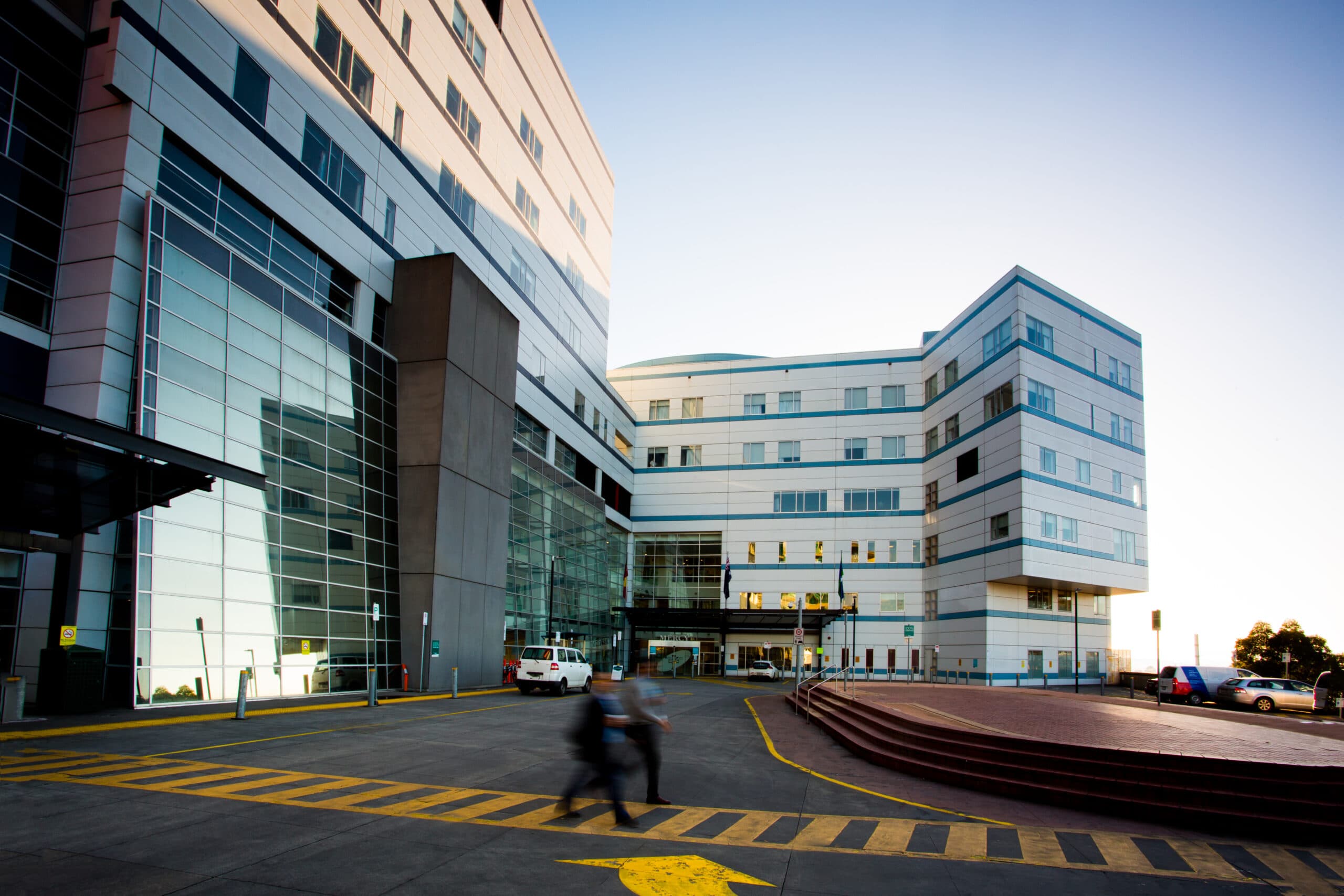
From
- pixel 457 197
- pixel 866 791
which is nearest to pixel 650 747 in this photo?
pixel 866 791

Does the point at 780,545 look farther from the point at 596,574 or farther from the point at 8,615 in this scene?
the point at 8,615

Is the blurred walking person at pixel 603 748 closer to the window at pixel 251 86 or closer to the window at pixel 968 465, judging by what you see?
the window at pixel 251 86

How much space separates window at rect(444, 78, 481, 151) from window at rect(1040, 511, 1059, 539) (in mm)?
36837

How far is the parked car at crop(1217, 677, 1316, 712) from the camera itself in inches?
1185

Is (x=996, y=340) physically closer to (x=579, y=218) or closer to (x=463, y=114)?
(x=579, y=218)

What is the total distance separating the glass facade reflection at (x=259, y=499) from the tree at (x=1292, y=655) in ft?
269

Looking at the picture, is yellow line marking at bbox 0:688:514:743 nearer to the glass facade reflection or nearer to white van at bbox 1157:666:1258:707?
the glass facade reflection

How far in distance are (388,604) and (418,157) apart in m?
19.0

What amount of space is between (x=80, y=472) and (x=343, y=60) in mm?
21087

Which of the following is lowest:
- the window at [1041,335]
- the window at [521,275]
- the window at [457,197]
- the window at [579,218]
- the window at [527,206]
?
the window at [1041,335]

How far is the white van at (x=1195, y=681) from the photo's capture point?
32.0 m

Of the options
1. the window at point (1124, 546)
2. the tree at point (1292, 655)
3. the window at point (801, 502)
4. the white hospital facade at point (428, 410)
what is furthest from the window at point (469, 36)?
the tree at point (1292, 655)

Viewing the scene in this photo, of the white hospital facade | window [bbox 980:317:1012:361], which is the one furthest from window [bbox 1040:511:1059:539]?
window [bbox 980:317:1012:361]

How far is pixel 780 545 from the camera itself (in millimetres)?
62781
